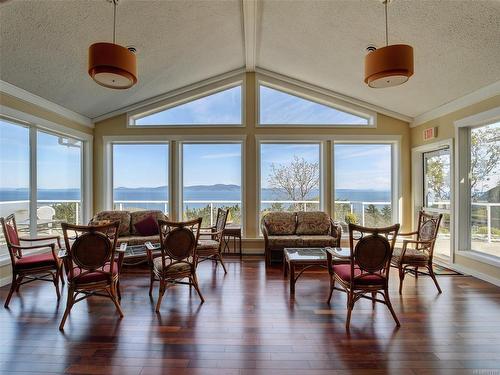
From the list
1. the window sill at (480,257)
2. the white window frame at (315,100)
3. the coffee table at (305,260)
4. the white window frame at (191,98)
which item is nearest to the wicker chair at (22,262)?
the coffee table at (305,260)

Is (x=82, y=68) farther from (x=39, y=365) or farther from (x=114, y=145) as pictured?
(x=39, y=365)

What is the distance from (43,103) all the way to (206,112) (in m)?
2.78

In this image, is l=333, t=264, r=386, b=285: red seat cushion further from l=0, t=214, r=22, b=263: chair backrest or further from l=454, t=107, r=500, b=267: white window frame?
l=0, t=214, r=22, b=263: chair backrest

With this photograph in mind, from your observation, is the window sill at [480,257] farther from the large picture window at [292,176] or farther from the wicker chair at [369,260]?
the large picture window at [292,176]

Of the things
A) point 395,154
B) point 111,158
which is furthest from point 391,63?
point 111,158

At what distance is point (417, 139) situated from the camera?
5434 millimetres

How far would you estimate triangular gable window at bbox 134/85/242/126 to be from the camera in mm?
5672

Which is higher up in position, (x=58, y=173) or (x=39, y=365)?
(x=58, y=173)

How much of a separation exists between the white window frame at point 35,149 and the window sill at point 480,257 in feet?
22.4

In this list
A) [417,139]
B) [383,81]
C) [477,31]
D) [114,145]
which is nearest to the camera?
[383,81]

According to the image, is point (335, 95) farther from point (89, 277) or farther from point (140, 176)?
point (89, 277)

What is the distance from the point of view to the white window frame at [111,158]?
18.6 feet

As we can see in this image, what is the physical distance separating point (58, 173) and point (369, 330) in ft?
17.7

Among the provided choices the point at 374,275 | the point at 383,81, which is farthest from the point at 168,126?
the point at 374,275
